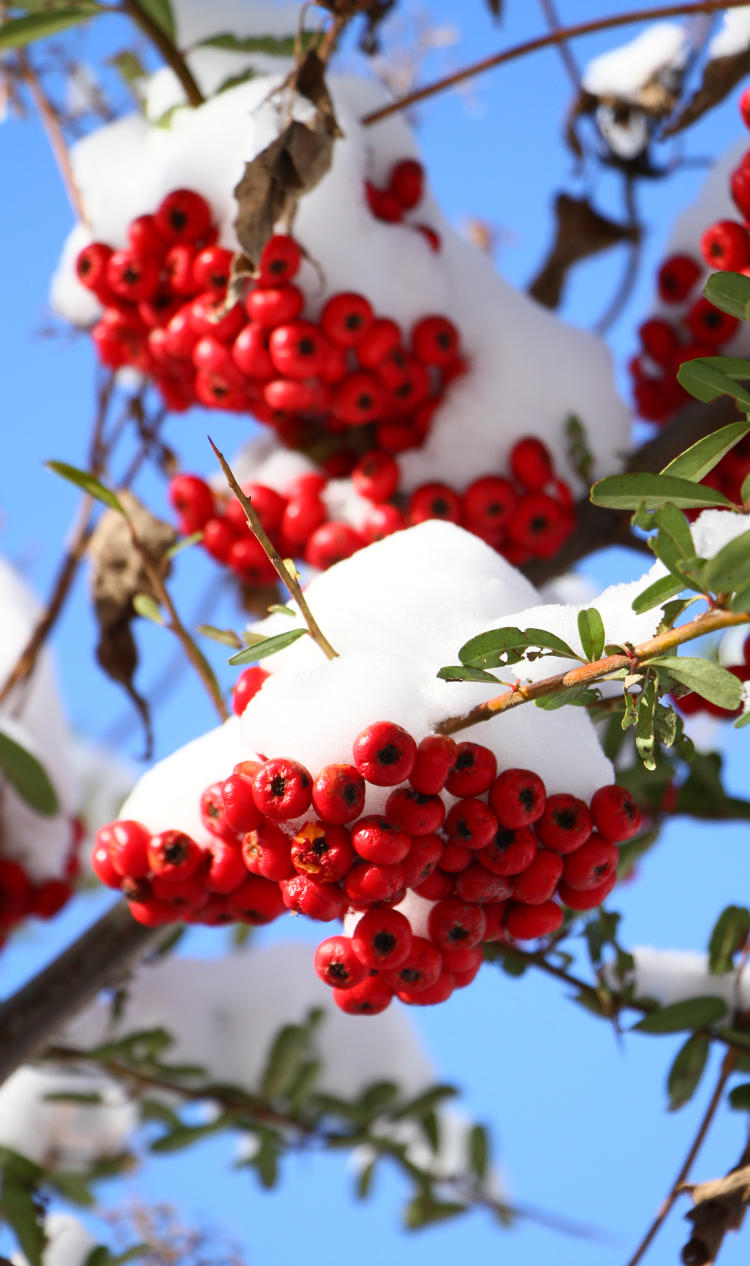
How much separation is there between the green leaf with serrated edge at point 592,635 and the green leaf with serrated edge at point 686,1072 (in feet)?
2.32

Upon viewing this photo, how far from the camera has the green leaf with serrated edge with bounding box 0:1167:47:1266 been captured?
5.34ft

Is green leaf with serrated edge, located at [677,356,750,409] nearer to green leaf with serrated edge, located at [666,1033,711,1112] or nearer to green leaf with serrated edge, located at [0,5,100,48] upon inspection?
green leaf with serrated edge, located at [666,1033,711,1112]

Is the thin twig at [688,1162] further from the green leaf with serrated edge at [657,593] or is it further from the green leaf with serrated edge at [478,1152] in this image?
the green leaf with serrated edge at [478,1152]

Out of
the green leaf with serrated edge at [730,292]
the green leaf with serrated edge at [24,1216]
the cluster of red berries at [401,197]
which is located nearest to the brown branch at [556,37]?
the cluster of red berries at [401,197]

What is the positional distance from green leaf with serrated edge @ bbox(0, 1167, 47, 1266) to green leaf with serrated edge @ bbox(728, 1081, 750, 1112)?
0.94m

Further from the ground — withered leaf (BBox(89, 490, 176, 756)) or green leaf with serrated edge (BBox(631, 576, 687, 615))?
withered leaf (BBox(89, 490, 176, 756))

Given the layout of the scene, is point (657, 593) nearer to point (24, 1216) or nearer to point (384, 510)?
point (384, 510)

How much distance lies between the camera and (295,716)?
3.26ft

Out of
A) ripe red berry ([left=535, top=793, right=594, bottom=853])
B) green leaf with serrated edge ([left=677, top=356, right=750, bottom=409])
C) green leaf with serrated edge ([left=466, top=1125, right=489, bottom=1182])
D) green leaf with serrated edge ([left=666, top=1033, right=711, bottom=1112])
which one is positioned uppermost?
green leaf with serrated edge ([left=677, top=356, right=750, bottom=409])

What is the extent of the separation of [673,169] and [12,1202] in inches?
81.8

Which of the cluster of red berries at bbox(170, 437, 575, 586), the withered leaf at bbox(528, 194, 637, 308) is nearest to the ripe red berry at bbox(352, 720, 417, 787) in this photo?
the cluster of red berries at bbox(170, 437, 575, 586)

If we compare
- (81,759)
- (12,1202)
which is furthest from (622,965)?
(81,759)

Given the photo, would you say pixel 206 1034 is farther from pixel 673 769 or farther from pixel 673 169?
pixel 673 169

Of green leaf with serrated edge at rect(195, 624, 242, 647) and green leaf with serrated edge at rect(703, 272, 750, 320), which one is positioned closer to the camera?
green leaf with serrated edge at rect(703, 272, 750, 320)
